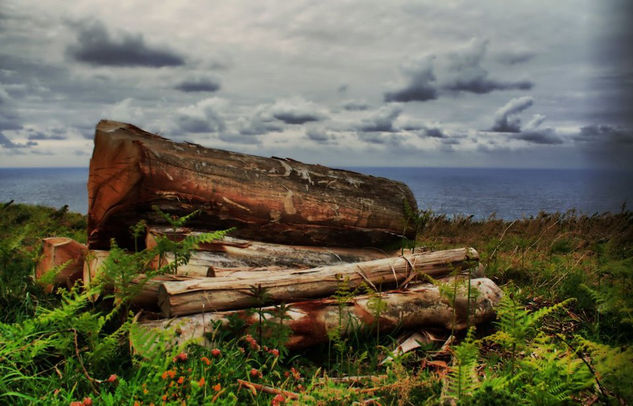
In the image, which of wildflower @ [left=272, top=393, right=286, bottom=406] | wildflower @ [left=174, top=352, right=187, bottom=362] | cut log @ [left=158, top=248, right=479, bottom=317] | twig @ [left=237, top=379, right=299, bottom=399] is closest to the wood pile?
cut log @ [left=158, top=248, right=479, bottom=317]

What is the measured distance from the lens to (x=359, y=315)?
4.24 meters

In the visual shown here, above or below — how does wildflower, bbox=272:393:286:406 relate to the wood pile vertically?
below

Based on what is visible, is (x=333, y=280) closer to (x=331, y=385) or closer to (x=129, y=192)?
(x=331, y=385)

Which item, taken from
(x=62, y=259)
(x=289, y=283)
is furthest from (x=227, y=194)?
(x=62, y=259)

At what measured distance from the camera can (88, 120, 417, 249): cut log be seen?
17.2ft

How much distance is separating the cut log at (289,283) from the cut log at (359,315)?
118 millimetres

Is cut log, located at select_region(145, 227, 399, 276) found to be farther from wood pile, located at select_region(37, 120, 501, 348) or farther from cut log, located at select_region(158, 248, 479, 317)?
cut log, located at select_region(158, 248, 479, 317)

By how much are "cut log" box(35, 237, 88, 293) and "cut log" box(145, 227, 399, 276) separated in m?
0.84

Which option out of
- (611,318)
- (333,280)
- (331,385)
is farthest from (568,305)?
(331,385)

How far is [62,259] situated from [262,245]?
7.97ft

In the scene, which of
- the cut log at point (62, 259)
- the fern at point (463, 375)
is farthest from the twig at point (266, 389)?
the cut log at point (62, 259)

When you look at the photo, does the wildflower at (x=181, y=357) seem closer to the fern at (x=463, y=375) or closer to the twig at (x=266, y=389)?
the twig at (x=266, y=389)

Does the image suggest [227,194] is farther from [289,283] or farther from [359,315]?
[359,315]

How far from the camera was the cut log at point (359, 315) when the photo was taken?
A: 375 cm
